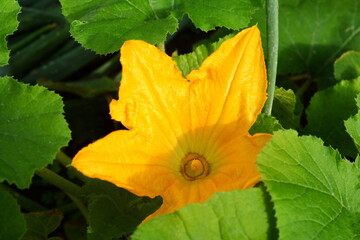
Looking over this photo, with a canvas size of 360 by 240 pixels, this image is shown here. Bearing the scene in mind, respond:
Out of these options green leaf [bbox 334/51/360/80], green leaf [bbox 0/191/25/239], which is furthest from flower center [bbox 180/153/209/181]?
green leaf [bbox 334/51/360/80]

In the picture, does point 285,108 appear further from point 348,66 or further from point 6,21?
point 6,21

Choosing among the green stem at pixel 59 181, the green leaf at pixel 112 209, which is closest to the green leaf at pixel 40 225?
the green stem at pixel 59 181

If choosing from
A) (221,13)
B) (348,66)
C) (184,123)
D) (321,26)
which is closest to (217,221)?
(184,123)

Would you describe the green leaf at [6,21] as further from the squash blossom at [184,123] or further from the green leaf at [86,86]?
the green leaf at [86,86]

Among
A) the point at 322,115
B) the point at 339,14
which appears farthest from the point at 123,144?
the point at 339,14

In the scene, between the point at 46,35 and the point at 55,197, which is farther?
the point at 46,35

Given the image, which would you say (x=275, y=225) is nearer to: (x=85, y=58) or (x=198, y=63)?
(x=198, y=63)
